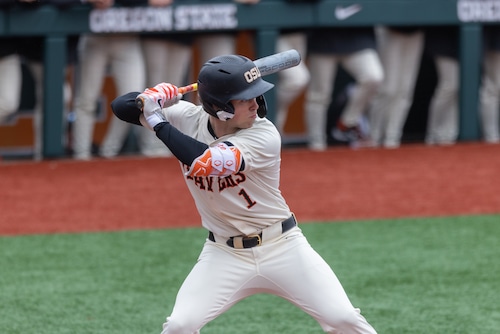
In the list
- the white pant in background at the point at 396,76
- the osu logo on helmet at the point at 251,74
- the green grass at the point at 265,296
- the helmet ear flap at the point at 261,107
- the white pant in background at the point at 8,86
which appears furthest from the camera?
the white pant in background at the point at 396,76

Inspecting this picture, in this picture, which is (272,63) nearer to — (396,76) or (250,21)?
(250,21)

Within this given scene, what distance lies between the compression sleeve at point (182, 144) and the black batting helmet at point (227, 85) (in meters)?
0.17

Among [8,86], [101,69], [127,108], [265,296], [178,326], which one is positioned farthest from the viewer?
[101,69]

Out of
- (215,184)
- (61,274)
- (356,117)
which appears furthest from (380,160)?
(215,184)

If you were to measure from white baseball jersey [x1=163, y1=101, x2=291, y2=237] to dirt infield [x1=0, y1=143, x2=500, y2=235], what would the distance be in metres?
3.34

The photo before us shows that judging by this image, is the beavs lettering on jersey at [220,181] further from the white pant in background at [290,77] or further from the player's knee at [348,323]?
the white pant in background at [290,77]

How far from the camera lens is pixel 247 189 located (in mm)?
4219

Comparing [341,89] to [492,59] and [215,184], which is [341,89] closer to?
[492,59]

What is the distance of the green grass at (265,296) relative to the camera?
5.31m

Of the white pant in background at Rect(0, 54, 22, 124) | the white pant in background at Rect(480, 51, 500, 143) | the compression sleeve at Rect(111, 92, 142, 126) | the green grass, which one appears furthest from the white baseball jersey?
the white pant in background at Rect(480, 51, 500, 143)

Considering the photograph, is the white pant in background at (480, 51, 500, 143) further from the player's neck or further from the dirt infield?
the player's neck

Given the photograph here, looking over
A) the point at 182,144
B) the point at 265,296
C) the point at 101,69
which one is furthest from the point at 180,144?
the point at 101,69

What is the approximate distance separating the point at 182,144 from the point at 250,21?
19.8 feet

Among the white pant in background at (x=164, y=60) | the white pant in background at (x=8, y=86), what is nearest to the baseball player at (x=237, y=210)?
the white pant in background at (x=8, y=86)
